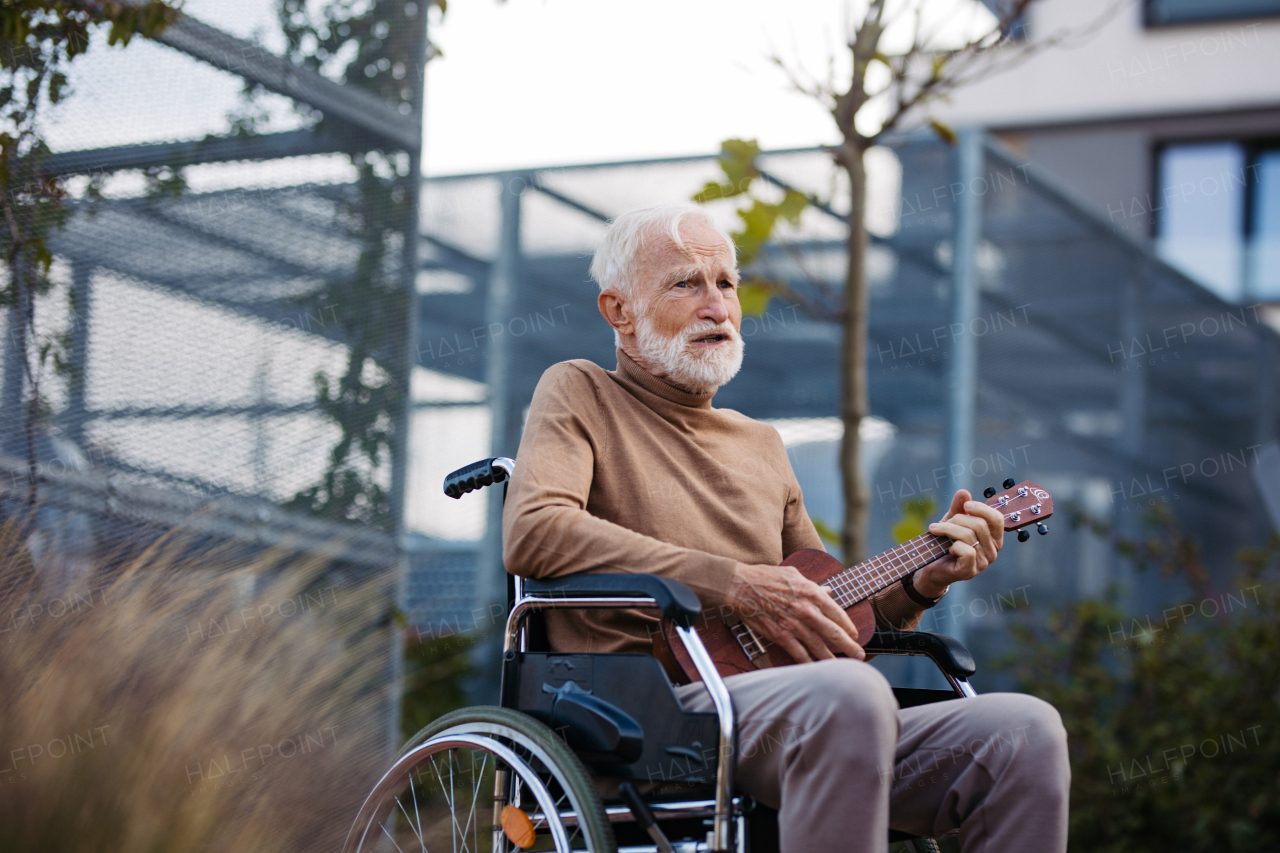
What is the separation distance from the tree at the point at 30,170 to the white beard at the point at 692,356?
5.27 feet

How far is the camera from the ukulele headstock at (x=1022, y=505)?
2.31 metres

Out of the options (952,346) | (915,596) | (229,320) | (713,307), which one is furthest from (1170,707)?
(229,320)

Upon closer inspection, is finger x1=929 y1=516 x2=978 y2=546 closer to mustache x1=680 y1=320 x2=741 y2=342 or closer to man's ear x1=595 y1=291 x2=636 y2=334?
mustache x1=680 y1=320 x2=741 y2=342

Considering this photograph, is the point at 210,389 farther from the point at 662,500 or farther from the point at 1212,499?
the point at 1212,499

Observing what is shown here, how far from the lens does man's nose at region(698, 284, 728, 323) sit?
8.09 feet

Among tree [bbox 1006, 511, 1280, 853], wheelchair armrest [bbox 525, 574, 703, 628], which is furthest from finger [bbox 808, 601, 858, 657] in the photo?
tree [bbox 1006, 511, 1280, 853]

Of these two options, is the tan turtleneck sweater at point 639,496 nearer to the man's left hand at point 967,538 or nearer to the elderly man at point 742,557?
the elderly man at point 742,557

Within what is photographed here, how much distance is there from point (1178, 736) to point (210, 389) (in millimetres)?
3692

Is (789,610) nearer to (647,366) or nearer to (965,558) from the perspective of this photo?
(965,558)

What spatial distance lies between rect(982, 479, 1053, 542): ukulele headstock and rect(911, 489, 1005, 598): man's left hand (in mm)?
35

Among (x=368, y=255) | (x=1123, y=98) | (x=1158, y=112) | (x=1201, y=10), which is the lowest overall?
(x=368, y=255)

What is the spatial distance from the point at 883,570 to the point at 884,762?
55 cm

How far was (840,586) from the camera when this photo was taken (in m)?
2.27

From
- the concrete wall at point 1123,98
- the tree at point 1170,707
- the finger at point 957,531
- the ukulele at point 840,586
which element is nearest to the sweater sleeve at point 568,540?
the ukulele at point 840,586
